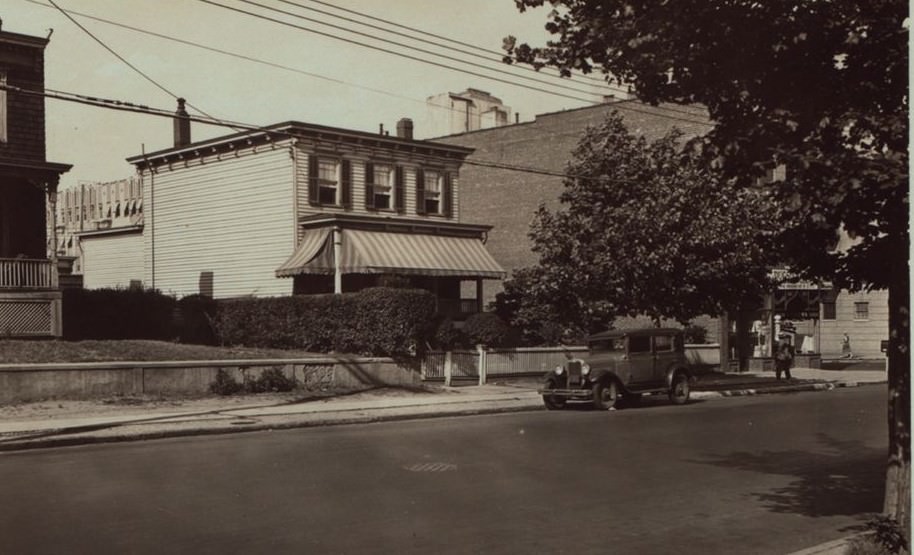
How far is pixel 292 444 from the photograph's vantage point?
1445cm

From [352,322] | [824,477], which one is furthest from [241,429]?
[824,477]

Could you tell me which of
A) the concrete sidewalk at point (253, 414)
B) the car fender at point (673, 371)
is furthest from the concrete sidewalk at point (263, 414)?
the car fender at point (673, 371)

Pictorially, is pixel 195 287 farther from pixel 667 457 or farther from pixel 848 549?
pixel 848 549

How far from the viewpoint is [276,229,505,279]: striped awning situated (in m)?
29.9

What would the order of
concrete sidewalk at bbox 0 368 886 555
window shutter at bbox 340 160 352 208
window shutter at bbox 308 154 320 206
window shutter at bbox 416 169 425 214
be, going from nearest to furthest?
concrete sidewalk at bbox 0 368 886 555, window shutter at bbox 308 154 320 206, window shutter at bbox 340 160 352 208, window shutter at bbox 416 169 425 214

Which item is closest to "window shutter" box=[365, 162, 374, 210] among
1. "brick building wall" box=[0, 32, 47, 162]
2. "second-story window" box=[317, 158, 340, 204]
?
"second-story window" box=[317, 158, 340, 204]

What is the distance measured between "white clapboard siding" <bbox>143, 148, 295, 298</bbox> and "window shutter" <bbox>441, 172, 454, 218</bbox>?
23.3 feet

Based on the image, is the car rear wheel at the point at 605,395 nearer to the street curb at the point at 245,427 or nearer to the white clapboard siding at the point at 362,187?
the street curb at the point at 245,427

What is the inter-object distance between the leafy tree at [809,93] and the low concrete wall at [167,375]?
1538 centimetres

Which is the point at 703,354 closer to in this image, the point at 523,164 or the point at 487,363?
the point at 487,363

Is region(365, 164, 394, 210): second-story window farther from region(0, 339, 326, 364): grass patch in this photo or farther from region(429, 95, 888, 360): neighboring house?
region(0, 339, 326, 364): grass patch

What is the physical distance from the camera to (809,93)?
6898 millimetres

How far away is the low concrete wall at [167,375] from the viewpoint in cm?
1889

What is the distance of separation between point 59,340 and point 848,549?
22166mm
